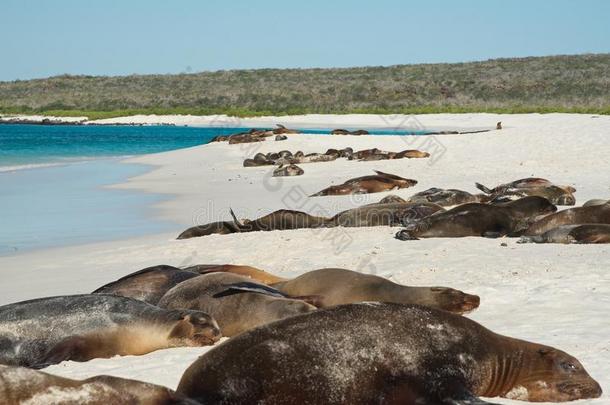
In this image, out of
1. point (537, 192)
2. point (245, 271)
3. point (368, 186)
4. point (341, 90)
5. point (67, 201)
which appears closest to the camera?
point (245, 271)

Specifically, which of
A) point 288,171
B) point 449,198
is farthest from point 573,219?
point 288,171

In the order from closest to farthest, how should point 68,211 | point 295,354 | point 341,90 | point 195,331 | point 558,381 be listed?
point 295,354
point 558,381
point 195,331
point 68,211
point 341,90

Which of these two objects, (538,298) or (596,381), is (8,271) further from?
(596,381)

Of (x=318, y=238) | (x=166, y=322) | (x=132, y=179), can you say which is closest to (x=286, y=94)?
(x=132, y=179)

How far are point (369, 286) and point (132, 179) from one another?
15812mm

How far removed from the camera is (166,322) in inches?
236

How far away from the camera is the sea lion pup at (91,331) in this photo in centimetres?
586

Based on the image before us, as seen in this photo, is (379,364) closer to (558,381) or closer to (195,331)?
(558,381)

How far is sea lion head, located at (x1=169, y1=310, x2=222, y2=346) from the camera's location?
5863 millimetres

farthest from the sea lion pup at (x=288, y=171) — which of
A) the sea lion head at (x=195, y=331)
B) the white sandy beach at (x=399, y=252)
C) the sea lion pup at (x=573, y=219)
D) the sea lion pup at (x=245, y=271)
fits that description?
the sea lion head at (x=195, y=331)

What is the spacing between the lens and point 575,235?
9.57 metres

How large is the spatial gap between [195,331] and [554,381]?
2.31 m

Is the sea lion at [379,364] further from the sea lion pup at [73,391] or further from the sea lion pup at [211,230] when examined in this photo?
the sea lion pup at [211,230]

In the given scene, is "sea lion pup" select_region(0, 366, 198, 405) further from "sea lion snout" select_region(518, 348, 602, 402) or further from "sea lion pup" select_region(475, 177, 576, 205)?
"sea lion pup" select_region(475, 177, 576, 205)
